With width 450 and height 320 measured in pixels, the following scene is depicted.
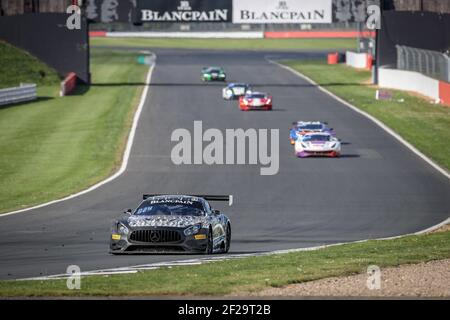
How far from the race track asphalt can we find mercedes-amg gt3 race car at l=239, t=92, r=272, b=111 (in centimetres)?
67

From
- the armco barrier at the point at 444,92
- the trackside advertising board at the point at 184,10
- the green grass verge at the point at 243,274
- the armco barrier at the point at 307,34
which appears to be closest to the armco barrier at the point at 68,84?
the trackside advertising board at the point at 184,10

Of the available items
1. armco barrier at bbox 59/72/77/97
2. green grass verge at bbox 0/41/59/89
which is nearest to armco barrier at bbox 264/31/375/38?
green grass verge at bbox 0/41/59/89

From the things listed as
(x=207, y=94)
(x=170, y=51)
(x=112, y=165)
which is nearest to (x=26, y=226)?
(x=112, y=165)

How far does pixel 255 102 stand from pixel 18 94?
1513 cm

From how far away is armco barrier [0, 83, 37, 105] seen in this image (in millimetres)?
67500

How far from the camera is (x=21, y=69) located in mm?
79938

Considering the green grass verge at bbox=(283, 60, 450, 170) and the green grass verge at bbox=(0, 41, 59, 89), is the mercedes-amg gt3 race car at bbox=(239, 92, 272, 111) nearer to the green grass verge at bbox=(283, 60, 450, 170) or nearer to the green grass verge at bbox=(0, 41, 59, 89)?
the green grass verge at bbox=(283, 60, 450, 170)

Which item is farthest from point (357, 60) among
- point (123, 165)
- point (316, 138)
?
point (123, 165)

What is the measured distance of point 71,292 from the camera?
17203 mm

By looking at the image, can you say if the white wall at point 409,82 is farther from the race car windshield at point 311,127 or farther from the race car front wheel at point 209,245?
the race car front wheel at point 209,245

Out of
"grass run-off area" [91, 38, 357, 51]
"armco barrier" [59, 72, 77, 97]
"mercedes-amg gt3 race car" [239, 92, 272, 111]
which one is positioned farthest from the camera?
"grass run-off area" [91, 38, 357, 51]

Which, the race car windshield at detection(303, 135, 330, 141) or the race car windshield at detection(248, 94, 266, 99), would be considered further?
the race car windshield at detection(248, 94, 266, 99)

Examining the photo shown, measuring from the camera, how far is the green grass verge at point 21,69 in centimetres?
7912
